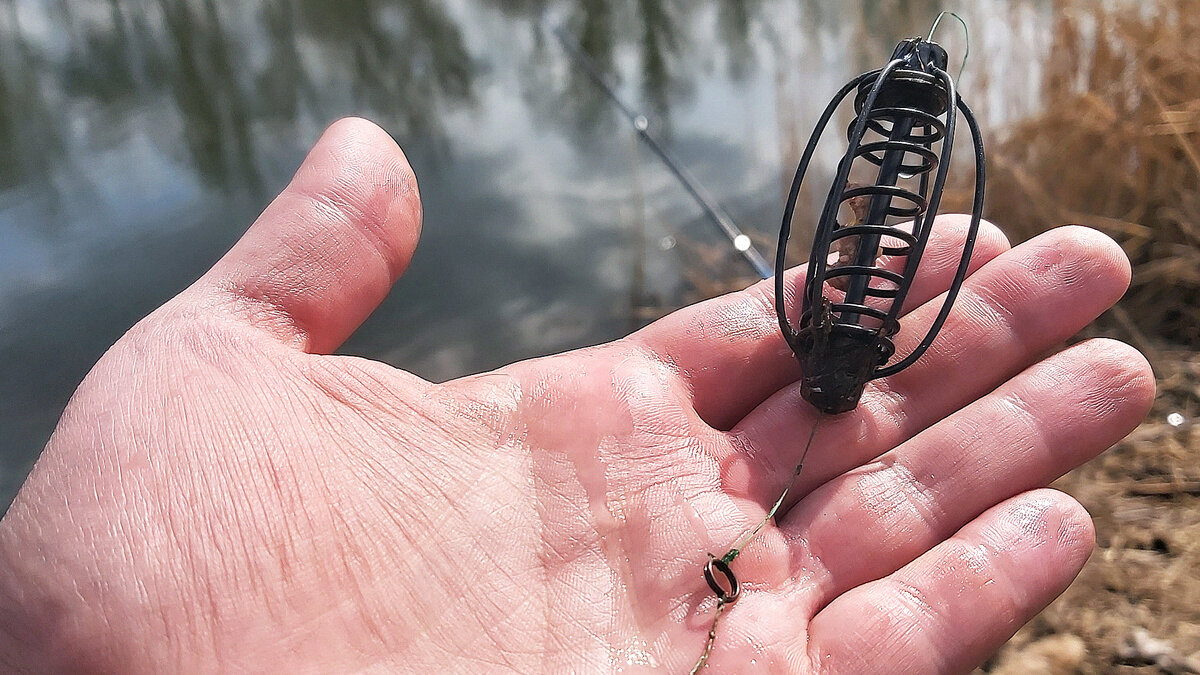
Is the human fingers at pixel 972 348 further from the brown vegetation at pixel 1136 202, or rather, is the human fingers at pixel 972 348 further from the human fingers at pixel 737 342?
the brown vegetation at pixel 1136 202

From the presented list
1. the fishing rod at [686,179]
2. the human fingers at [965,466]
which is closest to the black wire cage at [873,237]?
the human fingers at [965,466]

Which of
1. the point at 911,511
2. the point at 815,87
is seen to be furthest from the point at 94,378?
the point at 815,87

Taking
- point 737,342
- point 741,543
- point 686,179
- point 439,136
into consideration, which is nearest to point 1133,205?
point 686,179

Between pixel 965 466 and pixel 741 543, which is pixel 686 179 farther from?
pixel 741 543

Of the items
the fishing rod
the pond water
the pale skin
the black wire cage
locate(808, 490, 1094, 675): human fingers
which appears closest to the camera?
the pale skin

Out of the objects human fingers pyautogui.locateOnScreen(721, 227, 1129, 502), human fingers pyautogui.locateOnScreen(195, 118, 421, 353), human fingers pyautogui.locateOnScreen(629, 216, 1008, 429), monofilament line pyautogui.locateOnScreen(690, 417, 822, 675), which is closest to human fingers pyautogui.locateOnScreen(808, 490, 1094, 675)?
monofilament line pyautogui.locateOnScreen(690, 417, 822, 675)

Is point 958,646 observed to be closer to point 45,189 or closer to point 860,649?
point 860,649

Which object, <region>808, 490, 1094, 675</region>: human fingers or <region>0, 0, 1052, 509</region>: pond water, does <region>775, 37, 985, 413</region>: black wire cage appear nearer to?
<region>808, 490, 1094, 675</region>: human fingers
